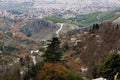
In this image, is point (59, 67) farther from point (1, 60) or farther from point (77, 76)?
point (1, 60)

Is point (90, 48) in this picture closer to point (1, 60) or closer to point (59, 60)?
point (59, 60)

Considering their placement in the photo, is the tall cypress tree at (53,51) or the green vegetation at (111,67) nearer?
the green vegetation at (111,67)

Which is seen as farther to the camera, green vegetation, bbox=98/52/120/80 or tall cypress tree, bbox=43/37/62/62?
tall cypress tree, bbox=43/37/62/62

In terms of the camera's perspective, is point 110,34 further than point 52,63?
Yes

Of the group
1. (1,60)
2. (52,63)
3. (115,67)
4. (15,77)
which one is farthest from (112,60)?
(1,60)

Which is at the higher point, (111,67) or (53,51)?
(53,51)

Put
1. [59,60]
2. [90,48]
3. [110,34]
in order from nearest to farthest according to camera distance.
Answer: [59,60]
[90,48]
[110,34]

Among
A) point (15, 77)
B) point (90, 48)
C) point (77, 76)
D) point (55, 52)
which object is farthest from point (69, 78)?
point (15, 77)

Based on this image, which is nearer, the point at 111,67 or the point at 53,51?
the point at 111,67

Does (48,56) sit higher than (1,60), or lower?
higher

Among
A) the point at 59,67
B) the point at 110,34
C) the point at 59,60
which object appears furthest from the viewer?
the point at 110,34

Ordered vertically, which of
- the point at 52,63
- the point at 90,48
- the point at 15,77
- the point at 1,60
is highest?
the point at 52,63
